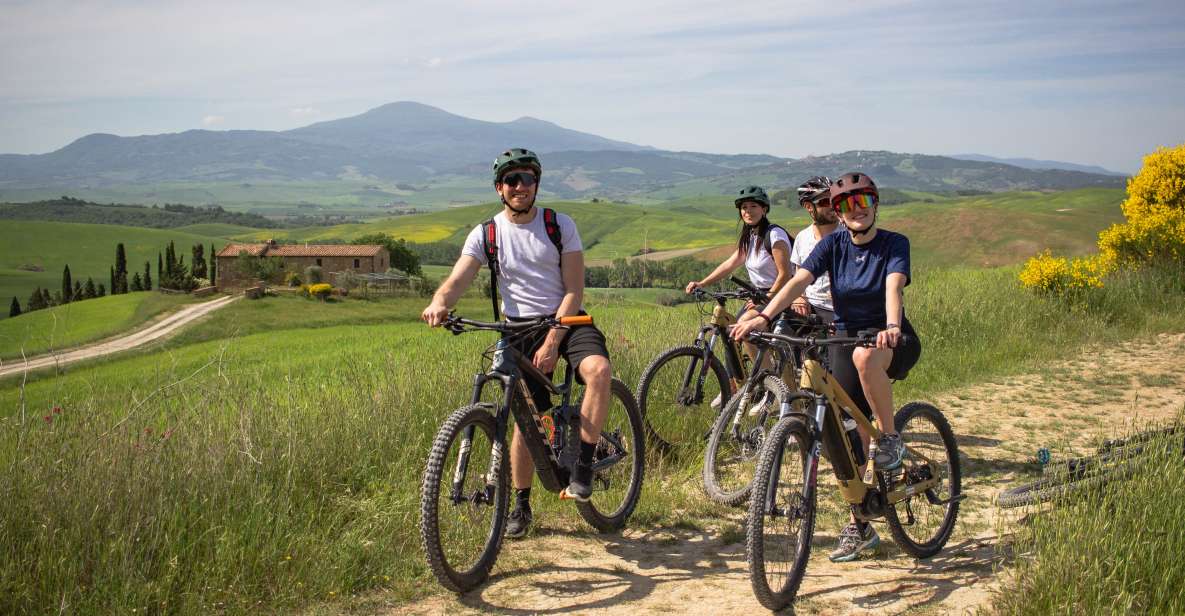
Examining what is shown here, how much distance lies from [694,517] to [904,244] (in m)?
2.26

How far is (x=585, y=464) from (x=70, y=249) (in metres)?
164

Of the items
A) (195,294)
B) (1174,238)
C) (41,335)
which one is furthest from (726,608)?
(195,294)

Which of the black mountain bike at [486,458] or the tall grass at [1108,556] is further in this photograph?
the black mountain bike at [486,458]

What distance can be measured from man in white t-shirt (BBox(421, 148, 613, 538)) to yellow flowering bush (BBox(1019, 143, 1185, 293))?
11.0 metres

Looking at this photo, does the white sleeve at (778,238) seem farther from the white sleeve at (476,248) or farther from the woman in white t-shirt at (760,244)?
the white sleeve at (476,248)

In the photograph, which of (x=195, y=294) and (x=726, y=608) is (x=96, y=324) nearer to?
(x=195, y=294)

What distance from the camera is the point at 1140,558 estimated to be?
12.6ft

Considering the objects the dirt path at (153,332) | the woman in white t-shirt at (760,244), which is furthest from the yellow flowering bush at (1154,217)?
the dirt path at (153,332)

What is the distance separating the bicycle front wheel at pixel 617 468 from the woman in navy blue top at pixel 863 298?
132 centimetres

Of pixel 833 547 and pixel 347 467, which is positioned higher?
pixel 347 467

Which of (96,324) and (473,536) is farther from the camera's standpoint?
(96,324)

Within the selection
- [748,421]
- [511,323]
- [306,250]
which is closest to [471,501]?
[511,323]

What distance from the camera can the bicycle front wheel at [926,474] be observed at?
490cm

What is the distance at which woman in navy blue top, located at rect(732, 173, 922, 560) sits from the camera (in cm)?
468
